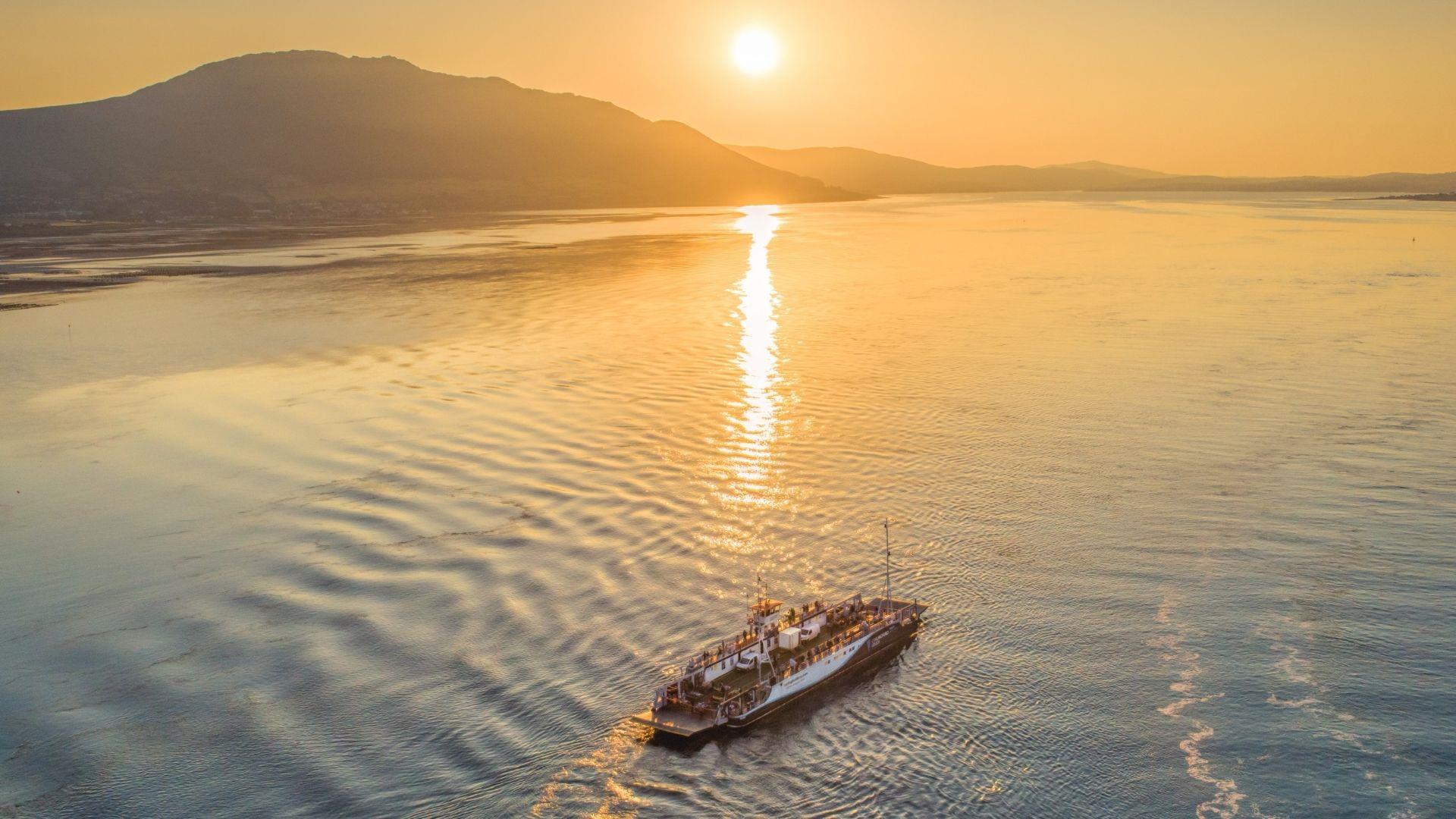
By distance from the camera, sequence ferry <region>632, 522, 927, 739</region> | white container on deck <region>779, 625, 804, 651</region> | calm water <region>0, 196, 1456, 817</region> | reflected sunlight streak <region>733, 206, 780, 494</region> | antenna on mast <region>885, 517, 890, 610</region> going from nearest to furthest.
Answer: calm water <region>0, 196, 1456, 817</region> → ferry <region>632, 522, 927, 739</region> → white container on deck <region>779, 625, 804, 651</region> → antenna on mast <region>885, 517, 890, 610</region> → reflected sunlight streak <region>733, 206, 780, 494</region>

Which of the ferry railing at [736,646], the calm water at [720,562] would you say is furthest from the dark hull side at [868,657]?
the ferry railing at [736,646]

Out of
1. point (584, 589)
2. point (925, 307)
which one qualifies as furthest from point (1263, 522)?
point (925, 307)

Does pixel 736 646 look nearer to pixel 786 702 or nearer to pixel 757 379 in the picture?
pixel 786 702

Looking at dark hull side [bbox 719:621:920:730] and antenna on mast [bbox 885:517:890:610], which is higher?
antenna on mast [bbox 885:517:890:610]

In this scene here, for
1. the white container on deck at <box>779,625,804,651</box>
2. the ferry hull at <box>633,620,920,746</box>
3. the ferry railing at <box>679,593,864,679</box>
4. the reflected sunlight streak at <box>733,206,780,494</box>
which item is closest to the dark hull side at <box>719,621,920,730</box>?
the ferry hull at <box>633,620,920,746</box>

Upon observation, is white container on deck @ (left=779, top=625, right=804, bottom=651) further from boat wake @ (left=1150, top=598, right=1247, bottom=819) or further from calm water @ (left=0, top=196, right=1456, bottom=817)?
boat wake @ (left=1150, top=598, right=1247, bottom=819)

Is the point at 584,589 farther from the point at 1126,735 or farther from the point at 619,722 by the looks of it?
the point at 1126,735

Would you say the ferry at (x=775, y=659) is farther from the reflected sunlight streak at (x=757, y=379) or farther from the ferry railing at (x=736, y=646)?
the reflected sunlight streak at (x=757, y=379)
